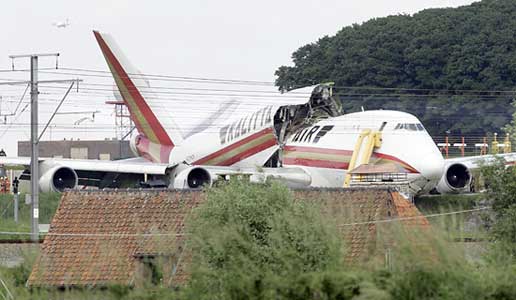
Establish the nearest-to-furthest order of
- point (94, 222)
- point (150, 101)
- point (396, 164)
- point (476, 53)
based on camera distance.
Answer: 1. point (94, 222)
2. point (396, 164)
3. point (150, 101)
4. point (476, 53)

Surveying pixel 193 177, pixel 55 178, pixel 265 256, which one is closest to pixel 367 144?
pixel 193 177

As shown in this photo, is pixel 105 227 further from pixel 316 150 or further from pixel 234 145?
pixel 234 145

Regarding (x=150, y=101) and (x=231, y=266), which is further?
(x=150, y=101)

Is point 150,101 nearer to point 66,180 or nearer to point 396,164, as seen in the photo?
point 66,180

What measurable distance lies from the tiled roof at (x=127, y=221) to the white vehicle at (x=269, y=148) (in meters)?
14.8

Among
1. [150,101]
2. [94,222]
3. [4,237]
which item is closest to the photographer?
[94,222]

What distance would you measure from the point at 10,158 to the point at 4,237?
720 inches

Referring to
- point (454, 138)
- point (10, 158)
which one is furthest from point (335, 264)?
point (454, 138)

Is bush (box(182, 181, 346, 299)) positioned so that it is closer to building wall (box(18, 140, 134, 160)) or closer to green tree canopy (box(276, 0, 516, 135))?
green tree canopy (box(276, 0, 516, 135))

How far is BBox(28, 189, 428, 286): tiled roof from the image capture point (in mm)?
26016

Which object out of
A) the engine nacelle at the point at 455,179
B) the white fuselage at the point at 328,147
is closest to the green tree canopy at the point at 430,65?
the white fuselage at the point at 328,147

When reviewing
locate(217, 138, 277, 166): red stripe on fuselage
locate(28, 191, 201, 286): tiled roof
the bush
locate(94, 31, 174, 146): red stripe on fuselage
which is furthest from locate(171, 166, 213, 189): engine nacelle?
the bush

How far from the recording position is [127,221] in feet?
112

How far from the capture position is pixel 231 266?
1730 centimetres
